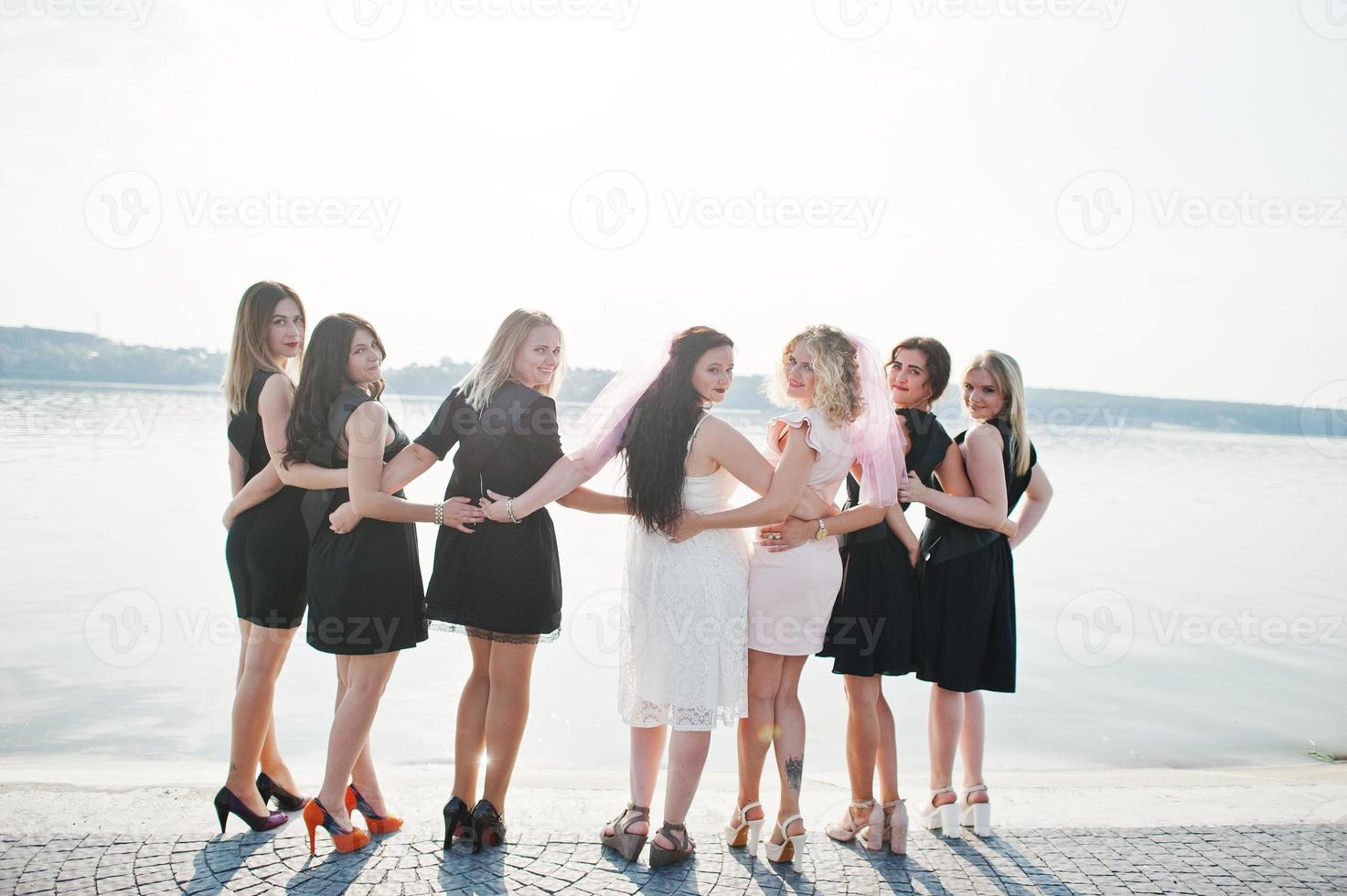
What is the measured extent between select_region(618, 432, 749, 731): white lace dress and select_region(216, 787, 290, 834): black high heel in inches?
64.9

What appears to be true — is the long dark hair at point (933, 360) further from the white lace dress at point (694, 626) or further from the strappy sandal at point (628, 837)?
the strappy sandal at point (628, 837)

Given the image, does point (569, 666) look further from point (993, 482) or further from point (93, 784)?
point (993, 482)

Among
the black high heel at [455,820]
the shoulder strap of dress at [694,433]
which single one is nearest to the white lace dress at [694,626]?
the shoulder strap of dress at [694,433]

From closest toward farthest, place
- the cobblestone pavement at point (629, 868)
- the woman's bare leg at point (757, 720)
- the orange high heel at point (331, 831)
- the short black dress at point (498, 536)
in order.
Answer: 1. the cobblestone pavement at point (629, 868)
2. the orange high heel at point (331, 831)
3. the short black dress at point (498, 536)
4. the woman's bare leg at point (757, 720)

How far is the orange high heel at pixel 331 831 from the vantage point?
3.57 meters

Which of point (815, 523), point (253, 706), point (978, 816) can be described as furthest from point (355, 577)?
point (978, 816)

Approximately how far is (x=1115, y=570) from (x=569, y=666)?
27.9 ft

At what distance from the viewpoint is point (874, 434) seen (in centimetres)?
380

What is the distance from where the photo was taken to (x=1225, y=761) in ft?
21.6

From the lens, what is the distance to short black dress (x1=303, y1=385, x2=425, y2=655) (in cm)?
367

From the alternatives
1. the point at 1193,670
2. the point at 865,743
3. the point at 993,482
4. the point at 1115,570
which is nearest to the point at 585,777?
the point at 865,743

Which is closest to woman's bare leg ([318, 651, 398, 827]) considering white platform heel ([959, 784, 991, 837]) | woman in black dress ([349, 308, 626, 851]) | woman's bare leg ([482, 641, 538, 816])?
woman in black dress ([349, 308, 626, 851])

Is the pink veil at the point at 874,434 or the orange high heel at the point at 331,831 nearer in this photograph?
the orange high heel at the point at 331,831

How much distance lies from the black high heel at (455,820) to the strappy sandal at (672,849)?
795mm
